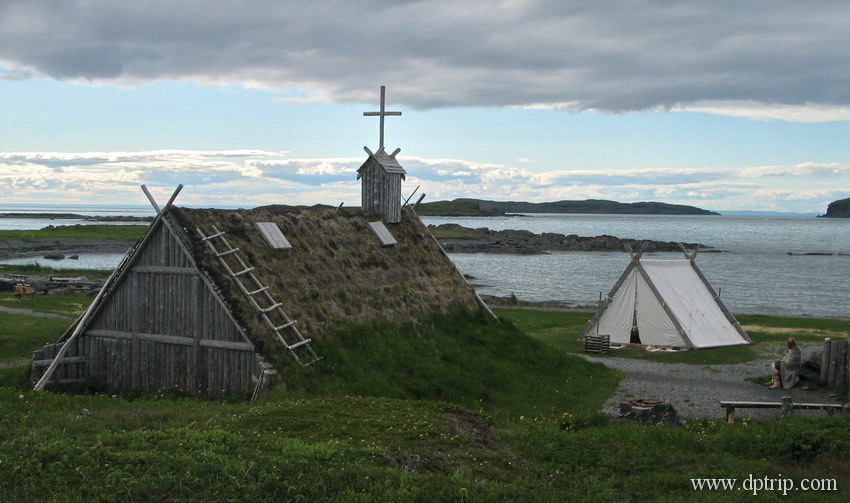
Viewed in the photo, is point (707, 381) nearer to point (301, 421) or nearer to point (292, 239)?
point (292, 239)

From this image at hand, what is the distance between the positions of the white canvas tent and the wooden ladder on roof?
62.0 feet

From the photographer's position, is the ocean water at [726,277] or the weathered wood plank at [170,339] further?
the ocean water at [726,277]

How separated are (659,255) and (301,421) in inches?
4538

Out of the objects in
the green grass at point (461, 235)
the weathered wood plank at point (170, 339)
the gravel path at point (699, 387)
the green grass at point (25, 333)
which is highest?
the green grass at point (461, 235)

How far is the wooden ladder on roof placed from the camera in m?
18.2

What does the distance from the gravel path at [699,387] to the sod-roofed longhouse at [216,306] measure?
788cm

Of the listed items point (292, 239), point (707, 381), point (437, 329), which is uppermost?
point (292, 239)

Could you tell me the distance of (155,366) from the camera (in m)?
19.3

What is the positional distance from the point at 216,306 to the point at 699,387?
15298 millimetres

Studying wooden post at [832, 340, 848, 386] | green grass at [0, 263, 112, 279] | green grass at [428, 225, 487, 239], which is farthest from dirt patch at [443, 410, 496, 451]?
green grass at [428, 225, 487, 239]

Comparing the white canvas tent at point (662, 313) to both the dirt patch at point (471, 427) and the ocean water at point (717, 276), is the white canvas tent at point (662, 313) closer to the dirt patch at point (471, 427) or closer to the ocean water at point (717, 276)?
the ocean water at point (717, 276)

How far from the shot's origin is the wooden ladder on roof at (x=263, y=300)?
18234 millimetres

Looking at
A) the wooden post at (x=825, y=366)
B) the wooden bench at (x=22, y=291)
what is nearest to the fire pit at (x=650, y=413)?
the wooden post at (x=825, y=366)

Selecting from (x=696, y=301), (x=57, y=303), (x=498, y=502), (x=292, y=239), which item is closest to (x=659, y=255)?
(x=696, y=301)
